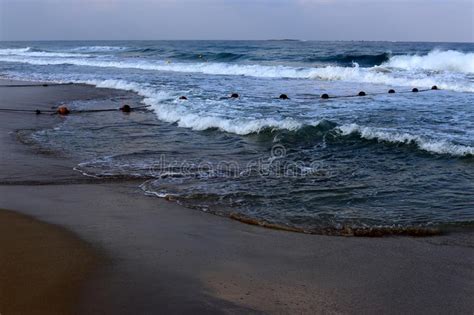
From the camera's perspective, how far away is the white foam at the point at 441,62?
3139 centimetres

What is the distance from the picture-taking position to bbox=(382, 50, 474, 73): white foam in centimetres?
3139

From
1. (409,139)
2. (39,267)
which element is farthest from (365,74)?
(39,267)

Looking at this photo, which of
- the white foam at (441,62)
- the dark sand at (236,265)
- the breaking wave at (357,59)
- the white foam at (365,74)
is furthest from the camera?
the breaking wave at (357,59)

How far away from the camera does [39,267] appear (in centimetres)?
422

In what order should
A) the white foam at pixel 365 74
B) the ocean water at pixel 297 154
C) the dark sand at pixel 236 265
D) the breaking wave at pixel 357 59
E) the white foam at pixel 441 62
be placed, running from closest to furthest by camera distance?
the dark sand at pixel 236 265 < the ocean water at pixel 297 154 < the white foam at pixel 365 74 < the white foam at pixel 441 62 < the breaking wave at pixel 357 59

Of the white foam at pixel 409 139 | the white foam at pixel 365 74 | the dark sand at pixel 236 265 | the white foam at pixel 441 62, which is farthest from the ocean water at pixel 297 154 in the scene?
the white foam at pixel 441 62

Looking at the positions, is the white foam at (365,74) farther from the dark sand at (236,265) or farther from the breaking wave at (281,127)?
the dark sand at (236,265)

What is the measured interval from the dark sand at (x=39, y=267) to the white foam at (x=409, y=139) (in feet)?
22.2

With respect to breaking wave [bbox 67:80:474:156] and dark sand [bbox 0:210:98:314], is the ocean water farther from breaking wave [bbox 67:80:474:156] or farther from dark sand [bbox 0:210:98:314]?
dark sand [bbox 0:210:98:314]

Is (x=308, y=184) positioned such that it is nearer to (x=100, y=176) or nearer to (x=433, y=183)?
(x=433, y=183)

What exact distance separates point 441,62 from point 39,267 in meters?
33.2

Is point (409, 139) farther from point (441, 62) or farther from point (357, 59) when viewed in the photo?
point (357, 59)

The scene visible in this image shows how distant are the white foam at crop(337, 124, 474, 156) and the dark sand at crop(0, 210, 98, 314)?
678 centimetres

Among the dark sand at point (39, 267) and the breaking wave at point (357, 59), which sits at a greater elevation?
the breaking wave at point (357, 59)
